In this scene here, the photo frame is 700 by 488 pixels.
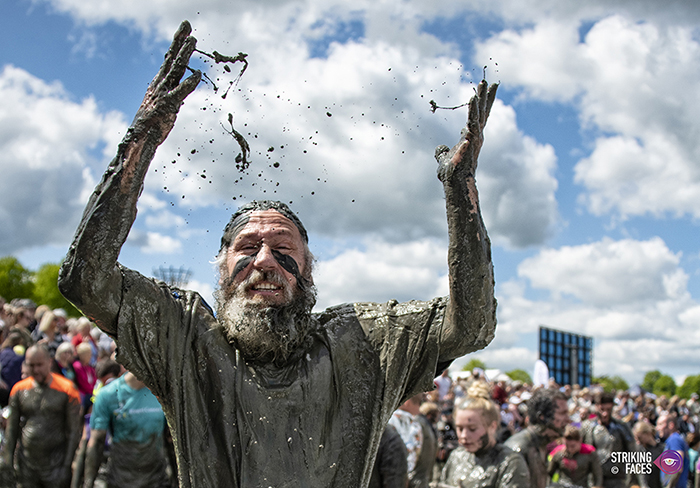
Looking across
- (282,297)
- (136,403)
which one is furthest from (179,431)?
(136,403)

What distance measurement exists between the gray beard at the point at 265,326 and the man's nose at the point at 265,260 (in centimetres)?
3

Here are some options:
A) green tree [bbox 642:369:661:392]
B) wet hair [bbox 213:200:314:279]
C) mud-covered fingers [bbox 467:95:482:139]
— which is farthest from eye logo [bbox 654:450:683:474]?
green tree [bbox 642:369:661:392]

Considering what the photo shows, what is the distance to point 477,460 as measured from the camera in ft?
15.9

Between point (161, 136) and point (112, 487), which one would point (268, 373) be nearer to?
point (161, 136)

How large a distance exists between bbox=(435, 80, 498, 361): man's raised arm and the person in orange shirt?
5.58 meters

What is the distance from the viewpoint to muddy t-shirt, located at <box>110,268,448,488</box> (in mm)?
2539

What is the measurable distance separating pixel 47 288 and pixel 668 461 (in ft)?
228

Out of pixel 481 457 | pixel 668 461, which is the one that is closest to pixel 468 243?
pixel 481 457

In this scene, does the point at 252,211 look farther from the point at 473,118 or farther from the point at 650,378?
the point at 650,378

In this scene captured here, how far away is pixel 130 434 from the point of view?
598 cm

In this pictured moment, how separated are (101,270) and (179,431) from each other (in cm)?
70

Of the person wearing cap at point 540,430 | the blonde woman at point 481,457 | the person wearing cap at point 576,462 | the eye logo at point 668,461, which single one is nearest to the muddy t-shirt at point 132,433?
the blonde woman at point 481,457

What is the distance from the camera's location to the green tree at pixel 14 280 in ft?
211

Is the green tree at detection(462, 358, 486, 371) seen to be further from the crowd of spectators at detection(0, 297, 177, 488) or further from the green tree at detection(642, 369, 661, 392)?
the crowd of spectators at detection(0, 297, 177, 488)
